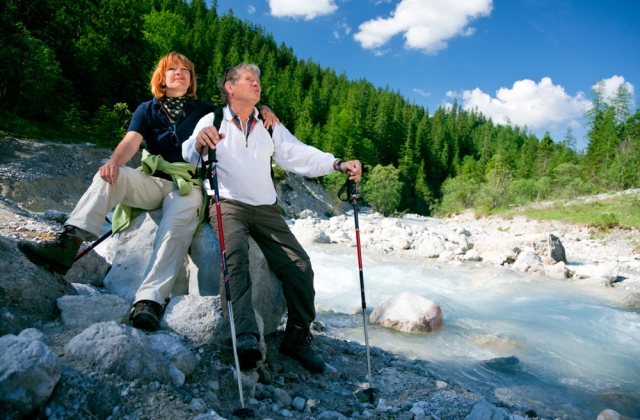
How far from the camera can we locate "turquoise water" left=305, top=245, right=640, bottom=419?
5348 millimetres

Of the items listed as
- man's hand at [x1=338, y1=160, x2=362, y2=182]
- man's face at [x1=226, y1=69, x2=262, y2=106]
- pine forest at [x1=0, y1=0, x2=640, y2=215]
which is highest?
pine forest at [x1=0, y1=0, x2=640, y2=215]

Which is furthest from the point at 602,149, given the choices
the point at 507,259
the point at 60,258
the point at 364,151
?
the point at 60,258

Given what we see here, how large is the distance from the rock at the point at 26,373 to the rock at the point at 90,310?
3.58 feet

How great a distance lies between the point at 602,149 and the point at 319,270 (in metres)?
64.2

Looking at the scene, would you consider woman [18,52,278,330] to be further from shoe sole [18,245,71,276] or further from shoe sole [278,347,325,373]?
shoe sole [278,347,325,373]

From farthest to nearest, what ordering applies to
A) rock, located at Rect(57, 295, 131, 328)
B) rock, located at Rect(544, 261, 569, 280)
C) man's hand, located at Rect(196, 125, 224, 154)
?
1. rock, located at Rect(544, 261, 569, 280)
2. man's hand, located at Rect(196, 125, 224, 154)
3. rock, located at Rect(57, 295, 131, 328)

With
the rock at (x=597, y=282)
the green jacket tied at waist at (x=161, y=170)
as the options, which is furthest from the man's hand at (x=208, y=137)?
the rock at (x=597, y=282)

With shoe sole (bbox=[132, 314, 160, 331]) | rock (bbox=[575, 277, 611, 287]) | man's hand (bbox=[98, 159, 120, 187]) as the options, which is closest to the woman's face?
man's hand (bbox=[98, 159, 120, 187])

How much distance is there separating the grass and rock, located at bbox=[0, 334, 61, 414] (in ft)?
90.8

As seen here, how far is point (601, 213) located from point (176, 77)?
3066 cm

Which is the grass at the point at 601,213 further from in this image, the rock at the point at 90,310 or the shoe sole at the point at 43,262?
the shoe sole at the point at 43,262

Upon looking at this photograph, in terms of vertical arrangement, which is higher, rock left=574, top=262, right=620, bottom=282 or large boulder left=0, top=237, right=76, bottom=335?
large boulder left=0, top=237, right=76, bottom=335

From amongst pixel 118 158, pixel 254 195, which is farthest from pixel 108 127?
pixel 254 195

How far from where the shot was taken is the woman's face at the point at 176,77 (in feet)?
14.1
